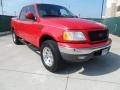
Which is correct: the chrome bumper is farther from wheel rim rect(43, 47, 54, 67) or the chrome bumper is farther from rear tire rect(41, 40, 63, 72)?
wheel rim rect(43, 47, 54, 67)

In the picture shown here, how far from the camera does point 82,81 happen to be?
418 centimetres

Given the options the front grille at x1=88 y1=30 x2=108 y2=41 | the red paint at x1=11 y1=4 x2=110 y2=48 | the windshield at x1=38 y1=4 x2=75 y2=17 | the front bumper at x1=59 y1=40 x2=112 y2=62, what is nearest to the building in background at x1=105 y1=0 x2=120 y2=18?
the windshield at x1=38 y1=4 x2=75 y2=17

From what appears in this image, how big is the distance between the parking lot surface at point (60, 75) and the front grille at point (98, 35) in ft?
3.07

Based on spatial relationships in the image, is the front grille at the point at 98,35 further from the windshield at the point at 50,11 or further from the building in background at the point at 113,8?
the building in background at the point at 113,8

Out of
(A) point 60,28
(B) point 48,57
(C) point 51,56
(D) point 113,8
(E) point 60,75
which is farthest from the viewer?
(D) point 113,8

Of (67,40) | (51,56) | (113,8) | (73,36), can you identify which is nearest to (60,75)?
(51,56)

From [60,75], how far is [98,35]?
4.64ft

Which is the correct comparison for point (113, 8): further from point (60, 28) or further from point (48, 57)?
point (60, 28)

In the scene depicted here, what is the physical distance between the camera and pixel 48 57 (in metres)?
4.79

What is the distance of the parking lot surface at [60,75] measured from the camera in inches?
154

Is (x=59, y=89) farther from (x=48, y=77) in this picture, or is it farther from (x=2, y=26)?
(x=2, y=26)

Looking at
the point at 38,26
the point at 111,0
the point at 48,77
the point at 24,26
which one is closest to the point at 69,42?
the point at 48,77

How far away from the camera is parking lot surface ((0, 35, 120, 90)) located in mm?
3904

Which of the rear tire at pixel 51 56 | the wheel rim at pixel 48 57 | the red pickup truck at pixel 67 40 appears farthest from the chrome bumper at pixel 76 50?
the wheel rim at pixel 48 57
